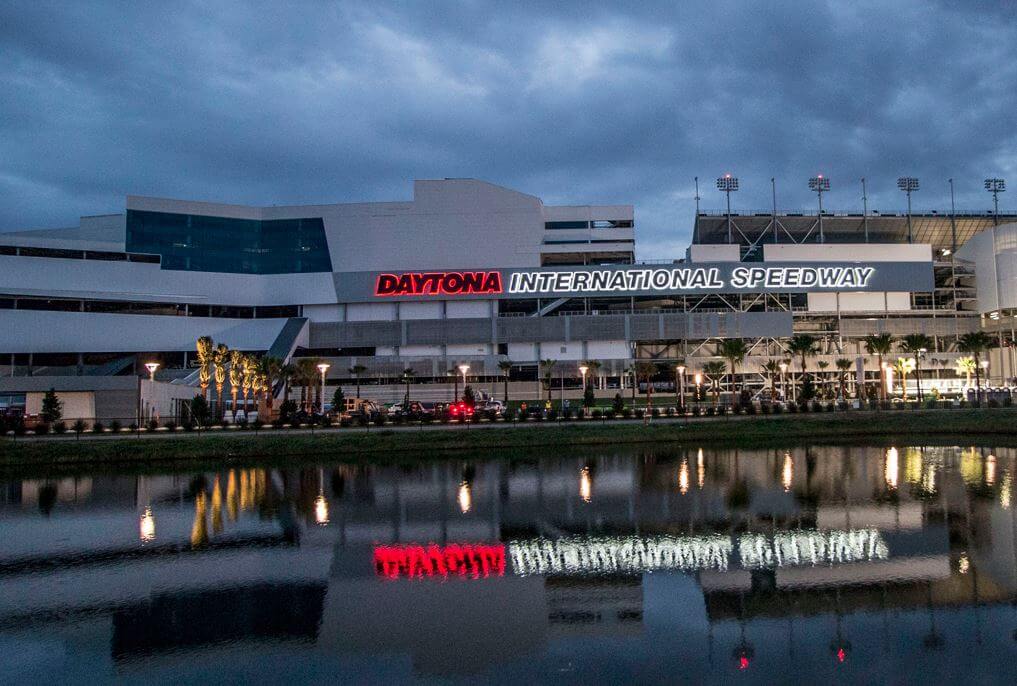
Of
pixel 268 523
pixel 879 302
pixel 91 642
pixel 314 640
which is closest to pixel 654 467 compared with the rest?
pixel 268 523

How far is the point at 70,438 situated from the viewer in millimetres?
42875

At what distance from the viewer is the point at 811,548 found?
1619 centimetres

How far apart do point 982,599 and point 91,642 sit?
15.8 metres

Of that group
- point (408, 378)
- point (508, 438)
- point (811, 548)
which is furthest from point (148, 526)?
point (408, 378)

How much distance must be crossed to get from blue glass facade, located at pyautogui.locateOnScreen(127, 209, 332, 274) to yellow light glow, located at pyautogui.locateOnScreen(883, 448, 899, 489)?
6460 centimetres

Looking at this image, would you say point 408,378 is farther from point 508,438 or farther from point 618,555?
point 618,555

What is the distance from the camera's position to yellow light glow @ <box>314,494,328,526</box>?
69.5 feet

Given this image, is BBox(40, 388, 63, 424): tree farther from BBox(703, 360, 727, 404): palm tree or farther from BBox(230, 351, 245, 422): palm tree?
BBox(703, 360, 727, 404): palm tree

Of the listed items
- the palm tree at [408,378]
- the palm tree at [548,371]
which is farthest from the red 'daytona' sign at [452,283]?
the palm tree at [548,371]

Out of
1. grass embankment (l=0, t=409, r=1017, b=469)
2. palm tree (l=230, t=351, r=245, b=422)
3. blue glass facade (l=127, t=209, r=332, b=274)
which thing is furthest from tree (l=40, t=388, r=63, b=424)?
blue glass facade (l=127, t=209, r=332, b=274)

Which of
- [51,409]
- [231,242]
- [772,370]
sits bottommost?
[51,409]

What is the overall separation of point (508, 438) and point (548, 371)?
3119 centimetres

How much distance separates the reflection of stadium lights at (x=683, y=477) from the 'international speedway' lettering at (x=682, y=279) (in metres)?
48.0

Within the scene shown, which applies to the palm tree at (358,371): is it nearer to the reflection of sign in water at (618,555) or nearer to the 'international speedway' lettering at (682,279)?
the 'international speedway' lettering at (682,279)
